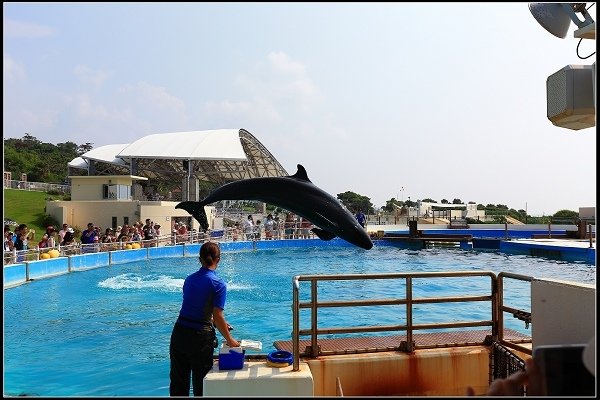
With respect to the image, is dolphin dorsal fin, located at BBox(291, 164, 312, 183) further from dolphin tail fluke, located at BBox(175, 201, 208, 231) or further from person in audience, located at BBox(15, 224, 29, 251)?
person in audience, located at BBox(15, 224, 29, 251)

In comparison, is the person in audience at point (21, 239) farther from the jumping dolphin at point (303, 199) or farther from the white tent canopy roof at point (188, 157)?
the white tent canopy roof at point (188, 157)

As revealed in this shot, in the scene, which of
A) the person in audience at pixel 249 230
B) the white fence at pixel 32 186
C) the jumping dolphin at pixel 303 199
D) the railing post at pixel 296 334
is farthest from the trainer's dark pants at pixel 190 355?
the white fence at pixel 32 186

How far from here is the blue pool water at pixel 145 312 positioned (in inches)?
258

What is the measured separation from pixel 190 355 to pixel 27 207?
34.0 metres

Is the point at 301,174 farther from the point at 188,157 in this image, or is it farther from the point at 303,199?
the point at 188,157

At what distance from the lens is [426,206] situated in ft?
175

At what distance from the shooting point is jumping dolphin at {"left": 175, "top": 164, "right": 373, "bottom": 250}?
185 inches

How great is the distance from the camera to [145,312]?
1026cm

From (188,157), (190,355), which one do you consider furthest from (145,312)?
(188,157)

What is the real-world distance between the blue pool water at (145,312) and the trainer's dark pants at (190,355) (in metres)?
2.16

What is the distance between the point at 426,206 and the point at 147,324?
4683 cm

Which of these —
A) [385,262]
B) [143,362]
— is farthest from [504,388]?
[385,262]

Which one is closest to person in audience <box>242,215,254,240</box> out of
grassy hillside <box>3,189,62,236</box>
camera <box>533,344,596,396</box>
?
grassy hillside <box>3,189,62,236</box>

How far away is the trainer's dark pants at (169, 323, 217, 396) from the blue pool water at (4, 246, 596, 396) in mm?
2156
